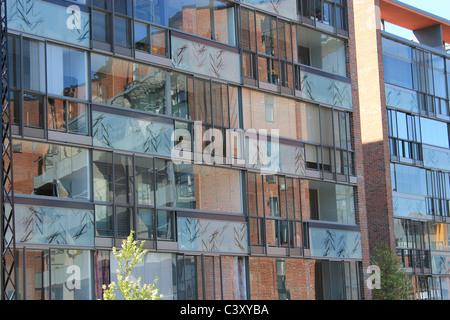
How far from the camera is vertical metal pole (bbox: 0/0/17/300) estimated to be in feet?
59.5

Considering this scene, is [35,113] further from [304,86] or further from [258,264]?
[304,86]

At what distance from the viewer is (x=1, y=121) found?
1842 cm

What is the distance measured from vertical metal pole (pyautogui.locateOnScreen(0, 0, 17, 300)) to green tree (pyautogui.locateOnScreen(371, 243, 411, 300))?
16606 millimetres

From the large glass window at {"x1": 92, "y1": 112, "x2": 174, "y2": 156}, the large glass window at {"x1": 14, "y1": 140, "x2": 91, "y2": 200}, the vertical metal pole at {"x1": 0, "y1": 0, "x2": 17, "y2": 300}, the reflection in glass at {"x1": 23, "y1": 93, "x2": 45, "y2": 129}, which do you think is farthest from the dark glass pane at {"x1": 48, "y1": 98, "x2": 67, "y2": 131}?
the vertical metal pole at {"x1": 0, "y1": 0, "x2": 17, "y2": 300}

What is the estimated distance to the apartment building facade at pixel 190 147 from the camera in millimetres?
20781

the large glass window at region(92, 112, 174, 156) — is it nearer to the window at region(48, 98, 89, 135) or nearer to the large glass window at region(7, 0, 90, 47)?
the window at region(48, 98, 89, 135)

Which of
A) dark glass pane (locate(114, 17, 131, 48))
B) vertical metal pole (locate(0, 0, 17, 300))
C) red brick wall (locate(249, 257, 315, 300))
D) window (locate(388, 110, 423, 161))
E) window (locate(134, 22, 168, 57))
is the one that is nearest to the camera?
vertical metal pole (locate(0, 0, 17, 300))

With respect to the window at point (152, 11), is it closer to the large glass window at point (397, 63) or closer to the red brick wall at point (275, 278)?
the red brick wall at point (275, 278)

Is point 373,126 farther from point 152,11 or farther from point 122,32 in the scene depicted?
point 122,32

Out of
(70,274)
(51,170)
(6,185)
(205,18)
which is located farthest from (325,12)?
(6,185)

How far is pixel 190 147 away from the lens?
2427cm

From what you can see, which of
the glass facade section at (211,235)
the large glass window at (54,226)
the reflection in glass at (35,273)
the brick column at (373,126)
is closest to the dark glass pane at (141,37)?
the glass facade section at (211,235)
